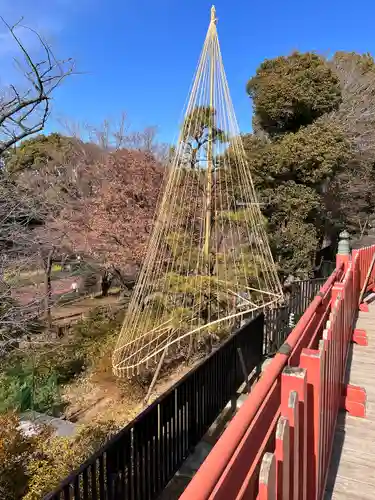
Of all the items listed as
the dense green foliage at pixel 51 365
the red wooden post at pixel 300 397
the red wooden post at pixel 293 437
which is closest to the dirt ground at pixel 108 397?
the dense green foliage at pixel 51 365

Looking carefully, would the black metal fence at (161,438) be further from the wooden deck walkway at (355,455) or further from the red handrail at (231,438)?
the red handrail at (231,438)

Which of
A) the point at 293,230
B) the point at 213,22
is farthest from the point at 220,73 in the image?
the point at 293,230

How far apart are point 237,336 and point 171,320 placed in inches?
38.4

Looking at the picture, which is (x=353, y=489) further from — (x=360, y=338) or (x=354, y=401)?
(x=360, y=338)

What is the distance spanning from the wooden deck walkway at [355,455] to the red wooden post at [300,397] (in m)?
0.60

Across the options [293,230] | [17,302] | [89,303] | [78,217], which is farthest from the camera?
[89,303]

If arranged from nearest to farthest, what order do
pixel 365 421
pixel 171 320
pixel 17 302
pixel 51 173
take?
pixel 365 421 → pixel 171 320 → pixel 17 302 → pixel 51 173

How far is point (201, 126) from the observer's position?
3996 mm

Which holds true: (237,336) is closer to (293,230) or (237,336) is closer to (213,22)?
(213,22)

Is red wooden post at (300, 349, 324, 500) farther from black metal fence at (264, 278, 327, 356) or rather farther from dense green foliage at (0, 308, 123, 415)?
dense green foliage at (0, 308, 123, 415)

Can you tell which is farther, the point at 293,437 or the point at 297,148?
the point at 297,148

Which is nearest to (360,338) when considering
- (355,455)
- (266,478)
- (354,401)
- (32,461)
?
(354,401)

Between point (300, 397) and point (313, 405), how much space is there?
0.31m

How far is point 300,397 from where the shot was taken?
115 cm
